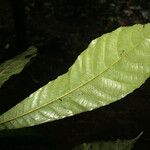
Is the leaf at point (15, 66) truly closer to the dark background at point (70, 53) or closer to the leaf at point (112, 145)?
the leaf at point (112, 145)

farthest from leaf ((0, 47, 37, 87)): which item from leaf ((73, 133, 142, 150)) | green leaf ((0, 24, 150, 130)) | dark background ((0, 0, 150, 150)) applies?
dark background ((0, 0, 150, 150))

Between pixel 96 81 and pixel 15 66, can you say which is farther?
pixel 15 66

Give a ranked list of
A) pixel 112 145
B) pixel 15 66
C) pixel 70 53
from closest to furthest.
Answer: pixel 112 145, pixel 15 66, pixel 70 53

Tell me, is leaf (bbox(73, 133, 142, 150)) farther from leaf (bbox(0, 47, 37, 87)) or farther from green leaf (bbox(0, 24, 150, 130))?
leaf (bbox(0, 47, 37, 87))

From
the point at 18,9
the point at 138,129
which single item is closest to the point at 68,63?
the point at 18,9

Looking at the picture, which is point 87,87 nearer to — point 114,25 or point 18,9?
point 18,9

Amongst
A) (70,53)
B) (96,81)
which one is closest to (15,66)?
(96,81)

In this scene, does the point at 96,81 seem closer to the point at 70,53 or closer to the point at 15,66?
the point at 15,66
